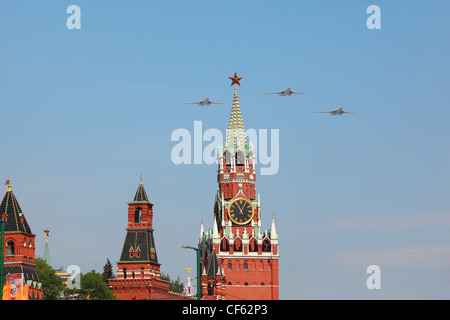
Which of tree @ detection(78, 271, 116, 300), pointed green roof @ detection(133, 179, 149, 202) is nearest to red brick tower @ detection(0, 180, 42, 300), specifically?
tree @ detection(78, 271, 116, 300)

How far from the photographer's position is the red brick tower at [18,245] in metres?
160

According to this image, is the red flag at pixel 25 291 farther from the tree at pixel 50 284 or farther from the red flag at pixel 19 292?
the tree at pixel 50 284

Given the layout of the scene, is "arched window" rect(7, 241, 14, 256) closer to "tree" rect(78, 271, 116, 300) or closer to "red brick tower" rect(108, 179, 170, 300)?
"tree" rect(78, 271, 116, 300)

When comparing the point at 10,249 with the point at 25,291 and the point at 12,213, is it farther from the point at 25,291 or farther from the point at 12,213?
the point at 25,291

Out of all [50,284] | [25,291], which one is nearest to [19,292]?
[25,291]

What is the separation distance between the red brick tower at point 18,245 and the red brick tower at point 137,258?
23.3 meters

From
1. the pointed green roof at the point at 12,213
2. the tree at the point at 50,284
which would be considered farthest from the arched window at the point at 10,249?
the tree at the point at 50,284

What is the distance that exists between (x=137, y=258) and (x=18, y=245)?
29.0m

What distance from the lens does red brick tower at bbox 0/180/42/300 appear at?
523 feet

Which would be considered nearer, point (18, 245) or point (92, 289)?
point (18, 245)

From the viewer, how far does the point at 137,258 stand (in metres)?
185

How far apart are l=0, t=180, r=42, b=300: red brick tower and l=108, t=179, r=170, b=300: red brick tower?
23318 mm
